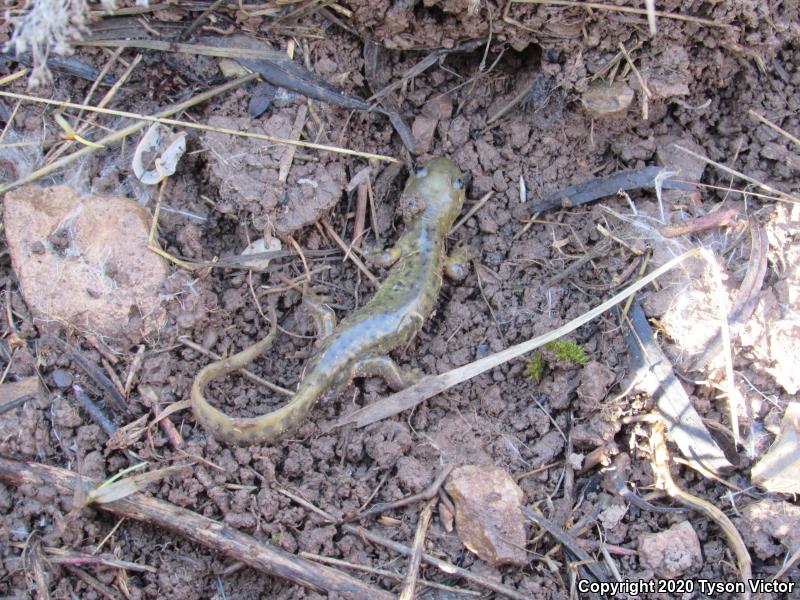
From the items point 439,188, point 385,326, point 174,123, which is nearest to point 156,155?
point 174,123

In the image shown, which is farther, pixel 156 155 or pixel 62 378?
pixel 156 155

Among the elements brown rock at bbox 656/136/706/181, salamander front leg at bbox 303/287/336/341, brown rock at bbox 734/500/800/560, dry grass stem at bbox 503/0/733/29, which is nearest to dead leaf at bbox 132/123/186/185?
salamander front leg at bbox 303/287/336/341

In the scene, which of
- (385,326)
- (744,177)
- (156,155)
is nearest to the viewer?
(156,155)

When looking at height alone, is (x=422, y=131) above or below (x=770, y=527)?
above

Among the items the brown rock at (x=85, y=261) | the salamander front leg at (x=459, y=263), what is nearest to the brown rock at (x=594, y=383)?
the salamander front leg at (x=459, y=263)

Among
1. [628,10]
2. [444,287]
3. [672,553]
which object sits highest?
[628,10]

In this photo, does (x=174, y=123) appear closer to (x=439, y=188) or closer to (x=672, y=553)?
(x=439, y=188)

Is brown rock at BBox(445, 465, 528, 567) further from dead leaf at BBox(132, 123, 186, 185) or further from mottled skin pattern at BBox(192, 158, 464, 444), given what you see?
dead leaf at BBox(132, 123, 186, 185)

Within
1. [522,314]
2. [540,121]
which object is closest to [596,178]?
[540,121]
